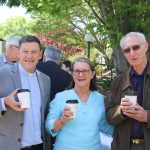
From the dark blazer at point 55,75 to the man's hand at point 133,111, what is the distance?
2.26 m

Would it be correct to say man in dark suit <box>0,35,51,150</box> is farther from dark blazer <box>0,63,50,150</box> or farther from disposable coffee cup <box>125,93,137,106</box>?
disposable coffee cup <box>125,93,137,106</box>

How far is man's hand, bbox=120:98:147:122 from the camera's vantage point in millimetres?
3490

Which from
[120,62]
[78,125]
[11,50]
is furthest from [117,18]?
[78,125]

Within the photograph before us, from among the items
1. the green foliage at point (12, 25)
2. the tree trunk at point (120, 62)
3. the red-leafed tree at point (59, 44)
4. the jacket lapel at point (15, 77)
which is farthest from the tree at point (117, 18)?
the green foliage at point (12, 25)

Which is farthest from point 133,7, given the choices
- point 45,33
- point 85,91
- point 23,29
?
point 23,29

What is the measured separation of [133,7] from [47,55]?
158 inches

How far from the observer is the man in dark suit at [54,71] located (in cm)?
577

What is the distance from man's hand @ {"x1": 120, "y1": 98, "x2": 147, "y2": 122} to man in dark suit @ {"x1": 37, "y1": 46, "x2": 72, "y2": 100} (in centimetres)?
221

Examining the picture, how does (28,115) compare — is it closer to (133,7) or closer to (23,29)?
(133,7)

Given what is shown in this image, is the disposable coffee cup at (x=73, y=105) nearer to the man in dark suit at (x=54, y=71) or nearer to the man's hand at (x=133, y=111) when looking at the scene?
the man's hand at (x=133, y=111)

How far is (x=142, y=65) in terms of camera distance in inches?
152

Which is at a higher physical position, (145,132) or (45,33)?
(45,33)

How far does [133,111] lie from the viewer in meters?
3.52

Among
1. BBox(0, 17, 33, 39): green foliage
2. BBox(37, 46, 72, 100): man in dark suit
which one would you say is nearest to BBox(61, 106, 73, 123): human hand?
BBox(37, 46, 72, 100): man in dark suit
